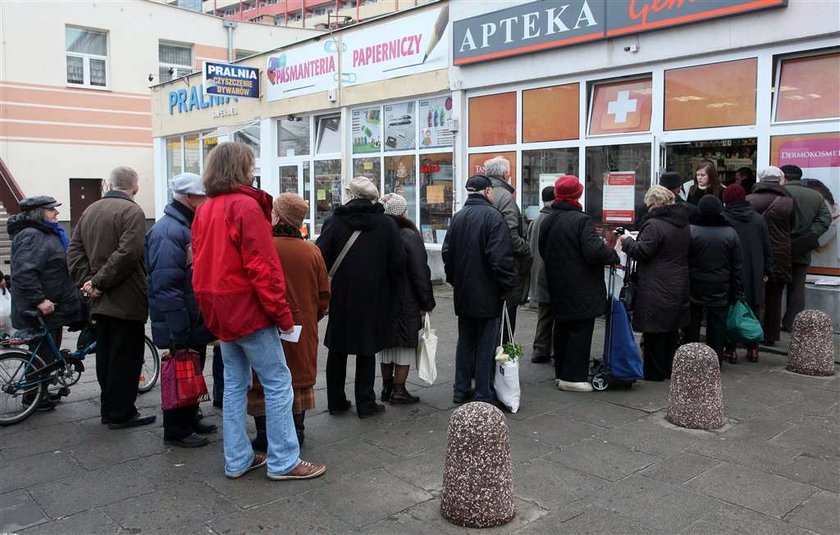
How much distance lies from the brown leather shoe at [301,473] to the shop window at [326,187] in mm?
10583

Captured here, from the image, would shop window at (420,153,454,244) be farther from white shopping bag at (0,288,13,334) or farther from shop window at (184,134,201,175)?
shop window at (184,134,201,175)

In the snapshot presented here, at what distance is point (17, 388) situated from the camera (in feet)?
18.0

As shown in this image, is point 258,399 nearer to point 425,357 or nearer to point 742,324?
point 425,357

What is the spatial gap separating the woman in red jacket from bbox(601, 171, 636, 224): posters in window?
6760mm

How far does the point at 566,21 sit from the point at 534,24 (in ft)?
1.88

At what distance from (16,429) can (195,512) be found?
7.63 feet

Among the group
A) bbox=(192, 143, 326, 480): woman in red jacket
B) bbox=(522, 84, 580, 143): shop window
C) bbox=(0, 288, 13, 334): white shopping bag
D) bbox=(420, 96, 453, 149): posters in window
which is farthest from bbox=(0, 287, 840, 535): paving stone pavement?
bbox=(420, 96, 453, 149): posters in window

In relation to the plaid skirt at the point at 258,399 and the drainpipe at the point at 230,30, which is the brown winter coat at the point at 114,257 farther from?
the drainpipe at the point at 230,30

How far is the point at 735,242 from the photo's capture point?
662cm

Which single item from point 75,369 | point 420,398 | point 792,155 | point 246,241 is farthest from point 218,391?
point 792,155

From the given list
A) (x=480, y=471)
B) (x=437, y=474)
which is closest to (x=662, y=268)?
(x=437, y=474)

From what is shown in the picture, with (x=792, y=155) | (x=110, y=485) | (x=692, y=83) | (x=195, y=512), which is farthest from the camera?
(x=692, y=83)

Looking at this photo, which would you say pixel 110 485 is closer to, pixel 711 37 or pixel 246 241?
pixel 246 241

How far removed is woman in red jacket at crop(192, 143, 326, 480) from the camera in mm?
3957
